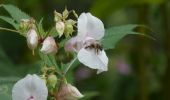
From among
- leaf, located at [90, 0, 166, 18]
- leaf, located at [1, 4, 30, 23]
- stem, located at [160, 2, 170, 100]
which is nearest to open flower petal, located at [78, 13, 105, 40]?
leaf, located at [1, 4, 30, 23]

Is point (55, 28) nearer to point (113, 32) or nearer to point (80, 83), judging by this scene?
point (113, 32)

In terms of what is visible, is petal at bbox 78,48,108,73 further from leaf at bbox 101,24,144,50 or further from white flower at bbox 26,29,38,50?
leaf at bbox 101,24,144,50

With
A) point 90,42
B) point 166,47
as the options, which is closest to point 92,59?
point 90,42

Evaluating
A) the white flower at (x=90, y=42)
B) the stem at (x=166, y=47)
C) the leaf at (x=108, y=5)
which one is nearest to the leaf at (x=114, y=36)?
the white flower at (x=90, y=42)

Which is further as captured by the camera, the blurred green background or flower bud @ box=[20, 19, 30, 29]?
the blurred green background

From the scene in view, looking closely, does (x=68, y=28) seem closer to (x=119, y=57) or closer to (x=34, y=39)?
(x=34, y=39)

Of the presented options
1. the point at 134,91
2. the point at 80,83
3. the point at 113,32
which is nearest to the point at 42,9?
the point at 80,83
